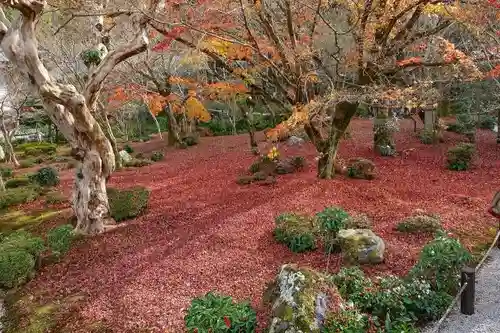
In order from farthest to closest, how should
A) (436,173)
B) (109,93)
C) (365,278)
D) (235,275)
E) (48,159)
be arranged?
(48,159), (109,93), (436,173), (235,275), (365,278)

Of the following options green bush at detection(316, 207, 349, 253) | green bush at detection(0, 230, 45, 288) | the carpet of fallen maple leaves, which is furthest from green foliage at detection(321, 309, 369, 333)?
green bush at detection(0, 230, 45, 288)

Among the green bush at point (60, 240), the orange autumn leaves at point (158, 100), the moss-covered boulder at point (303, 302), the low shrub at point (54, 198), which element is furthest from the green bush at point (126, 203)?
the orange autumn leaves at point (158, 100)

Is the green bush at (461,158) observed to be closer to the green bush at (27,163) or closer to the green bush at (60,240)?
the green bush at (60,240)

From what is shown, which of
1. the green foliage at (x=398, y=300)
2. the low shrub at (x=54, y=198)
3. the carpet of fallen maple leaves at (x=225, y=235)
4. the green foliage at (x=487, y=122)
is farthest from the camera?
the green foliage at (x=487, y=122)

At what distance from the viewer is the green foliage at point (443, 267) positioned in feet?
22.8

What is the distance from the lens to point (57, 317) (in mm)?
7730

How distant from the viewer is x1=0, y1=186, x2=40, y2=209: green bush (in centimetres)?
1583

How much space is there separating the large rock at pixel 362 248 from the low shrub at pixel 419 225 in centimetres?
149

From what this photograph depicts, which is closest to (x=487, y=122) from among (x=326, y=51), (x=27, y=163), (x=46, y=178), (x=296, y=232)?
(x=326, y=51)

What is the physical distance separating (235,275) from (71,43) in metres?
17.2

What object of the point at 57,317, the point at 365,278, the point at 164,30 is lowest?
Result: the point at 57,317

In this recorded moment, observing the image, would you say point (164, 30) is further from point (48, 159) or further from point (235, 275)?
point (48, 159)

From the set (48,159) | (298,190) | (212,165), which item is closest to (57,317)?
(298,190)

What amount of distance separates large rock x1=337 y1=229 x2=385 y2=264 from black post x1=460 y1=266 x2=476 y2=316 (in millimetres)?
1881
